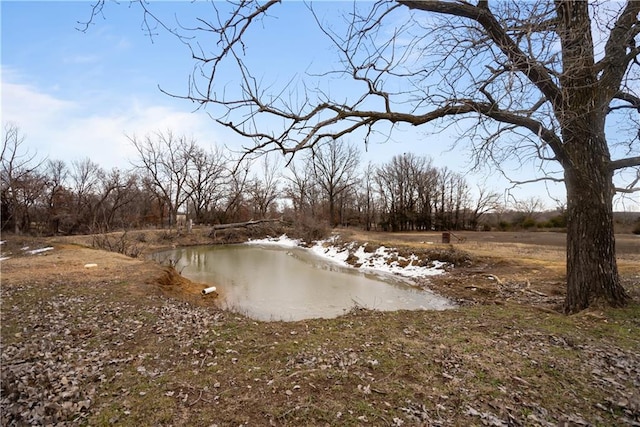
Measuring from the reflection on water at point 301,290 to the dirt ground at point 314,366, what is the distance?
165cm

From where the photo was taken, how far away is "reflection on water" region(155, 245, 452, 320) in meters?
7.88

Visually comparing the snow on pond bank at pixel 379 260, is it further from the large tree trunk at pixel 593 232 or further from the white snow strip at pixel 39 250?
the white snow strip at pixel 39 250

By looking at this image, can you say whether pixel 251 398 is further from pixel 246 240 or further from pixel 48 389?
pixel 246 240

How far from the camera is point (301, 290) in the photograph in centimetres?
1002

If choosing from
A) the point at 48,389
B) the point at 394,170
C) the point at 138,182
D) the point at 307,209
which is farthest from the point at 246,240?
the point at 48,389

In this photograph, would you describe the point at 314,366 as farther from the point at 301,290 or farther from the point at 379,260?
the point at 379,260

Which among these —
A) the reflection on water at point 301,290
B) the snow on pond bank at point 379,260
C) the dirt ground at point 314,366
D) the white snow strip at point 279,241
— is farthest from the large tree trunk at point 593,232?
the white snow strip at point 279,241

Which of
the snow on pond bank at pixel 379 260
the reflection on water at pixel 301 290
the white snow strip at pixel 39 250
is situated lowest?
the reflection on water at pixel 301 290

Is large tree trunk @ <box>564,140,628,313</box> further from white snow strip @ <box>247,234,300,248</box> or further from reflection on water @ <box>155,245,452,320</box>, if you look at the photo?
white snow strip @ <box>247,234,300,248</box>

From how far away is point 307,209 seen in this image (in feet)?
101

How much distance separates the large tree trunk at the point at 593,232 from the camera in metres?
4.81

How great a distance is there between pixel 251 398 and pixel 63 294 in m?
5.96

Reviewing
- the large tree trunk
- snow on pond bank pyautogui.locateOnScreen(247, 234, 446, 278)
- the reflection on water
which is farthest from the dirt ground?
snow on pond bank pyautogui.locateOnScreen(247, 234, 446, 278)

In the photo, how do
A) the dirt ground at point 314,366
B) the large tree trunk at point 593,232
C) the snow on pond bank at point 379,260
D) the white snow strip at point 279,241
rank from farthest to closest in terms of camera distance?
the white snow strip at point 279,241
the snow on pond bank at point 379,260
the large tree trunk at point 593,232
the dirt ground at point 314,366
